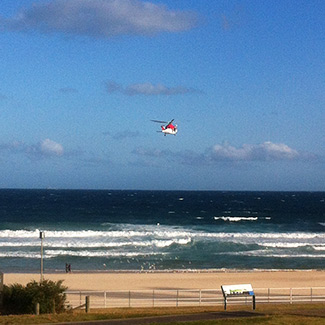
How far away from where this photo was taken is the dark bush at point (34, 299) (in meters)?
21.2

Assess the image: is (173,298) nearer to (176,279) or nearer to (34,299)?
(176,279)

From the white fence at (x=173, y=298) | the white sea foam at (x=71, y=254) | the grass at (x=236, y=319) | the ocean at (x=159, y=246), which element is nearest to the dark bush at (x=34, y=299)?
the grass at (x=236, y=319)

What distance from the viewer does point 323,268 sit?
146 feet

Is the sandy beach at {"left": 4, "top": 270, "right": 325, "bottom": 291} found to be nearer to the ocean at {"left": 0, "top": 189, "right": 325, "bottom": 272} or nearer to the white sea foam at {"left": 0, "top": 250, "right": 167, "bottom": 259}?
the ocean at {"left": 0, "top": 189, "right": 325, "bottom": 272}

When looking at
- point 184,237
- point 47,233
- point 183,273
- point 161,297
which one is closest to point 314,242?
point 184,237

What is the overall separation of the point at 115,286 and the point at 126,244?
71.8 ft

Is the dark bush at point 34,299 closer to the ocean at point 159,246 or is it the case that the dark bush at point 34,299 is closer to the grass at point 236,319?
A: the grass at point 236,319

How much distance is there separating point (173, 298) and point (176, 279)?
7.48m

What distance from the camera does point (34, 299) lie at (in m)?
21.2

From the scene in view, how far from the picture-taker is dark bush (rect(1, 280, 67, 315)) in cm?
2117

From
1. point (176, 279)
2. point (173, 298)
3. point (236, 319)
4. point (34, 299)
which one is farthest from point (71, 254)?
point (236, 319)

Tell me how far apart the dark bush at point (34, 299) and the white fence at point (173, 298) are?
4.04 meters

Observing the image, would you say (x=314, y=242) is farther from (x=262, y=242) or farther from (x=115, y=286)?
(x=115, y=286)

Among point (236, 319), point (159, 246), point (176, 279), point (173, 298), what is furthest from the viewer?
point (159, 246)
